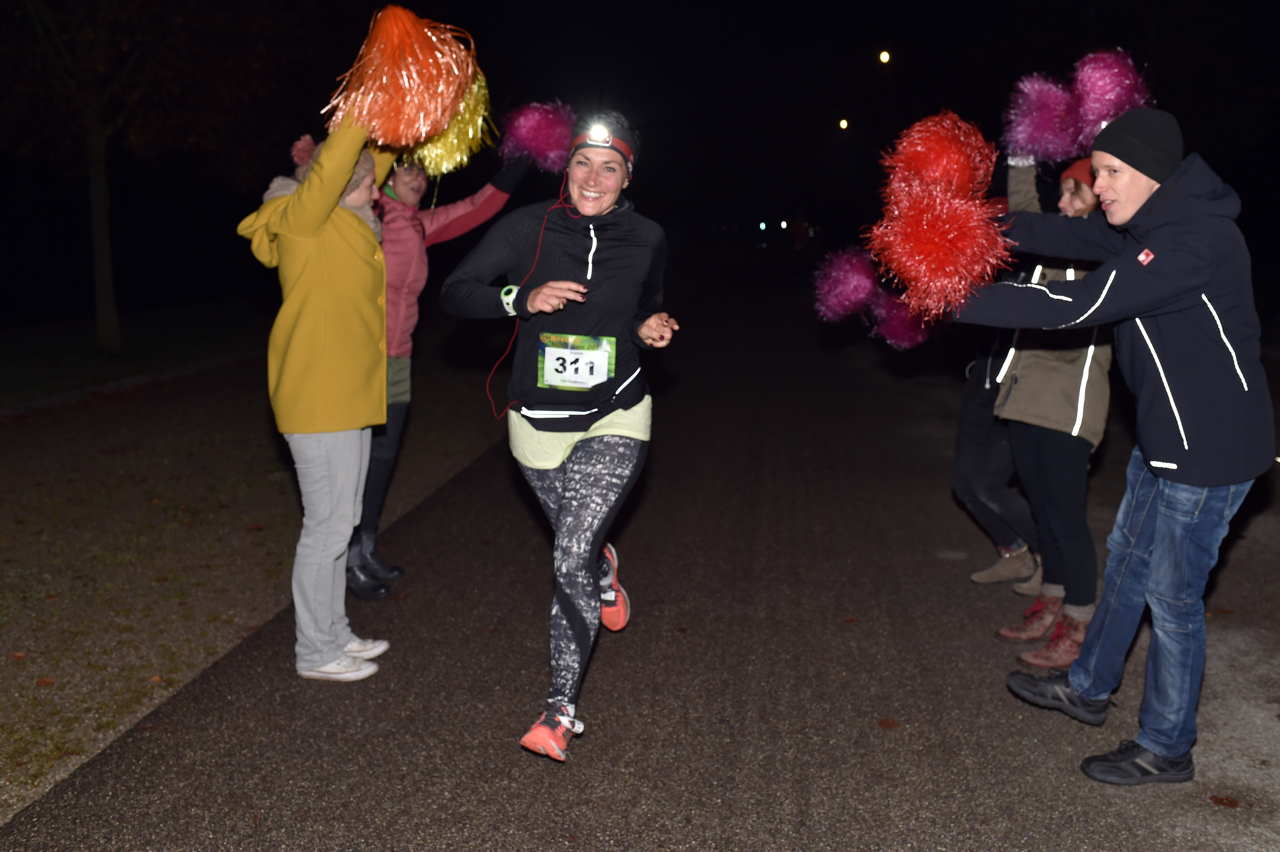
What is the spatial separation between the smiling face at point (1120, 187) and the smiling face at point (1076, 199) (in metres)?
Answer: 0.88

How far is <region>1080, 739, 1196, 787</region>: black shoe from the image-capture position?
11.8 feet

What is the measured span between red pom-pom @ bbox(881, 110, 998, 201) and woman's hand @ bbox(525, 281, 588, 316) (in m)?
1.14

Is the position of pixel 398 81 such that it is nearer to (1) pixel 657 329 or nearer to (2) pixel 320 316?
(2) pixel 320 316

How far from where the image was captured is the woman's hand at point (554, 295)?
3602 mm

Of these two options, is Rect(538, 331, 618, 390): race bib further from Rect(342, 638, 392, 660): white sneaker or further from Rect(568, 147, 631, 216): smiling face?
Rect(342, 638, 392, 660): white sneaker

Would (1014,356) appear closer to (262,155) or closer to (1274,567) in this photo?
(1274,567)

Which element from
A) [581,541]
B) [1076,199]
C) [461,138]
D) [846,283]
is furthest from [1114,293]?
[461,138]

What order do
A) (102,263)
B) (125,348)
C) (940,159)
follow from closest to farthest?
(940,159), (102,263), (125,348)

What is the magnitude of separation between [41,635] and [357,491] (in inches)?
71.2

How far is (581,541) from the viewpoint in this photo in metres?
3.79

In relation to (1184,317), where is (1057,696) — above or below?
below

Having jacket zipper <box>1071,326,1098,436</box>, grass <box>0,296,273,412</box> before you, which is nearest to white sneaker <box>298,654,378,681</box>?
jacket zipper <box>1071,326,1098,436</box>

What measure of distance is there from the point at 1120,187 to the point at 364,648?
11.7 ft

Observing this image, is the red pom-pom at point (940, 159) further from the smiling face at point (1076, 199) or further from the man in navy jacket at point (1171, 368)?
the smiling face at point (1076, 199)
